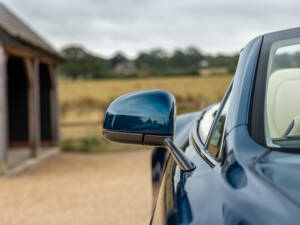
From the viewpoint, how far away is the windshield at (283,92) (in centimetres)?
166

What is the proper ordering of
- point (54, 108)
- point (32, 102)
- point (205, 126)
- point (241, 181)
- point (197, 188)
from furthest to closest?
point (54, 108), point (32, 102), point (205, 126), point (197, 188), point (241, 181)

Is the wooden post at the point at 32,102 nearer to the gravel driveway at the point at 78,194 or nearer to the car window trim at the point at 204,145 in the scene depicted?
the gravel driveway at the point at 78,194

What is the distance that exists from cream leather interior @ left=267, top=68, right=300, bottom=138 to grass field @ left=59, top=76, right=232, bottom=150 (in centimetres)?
1331

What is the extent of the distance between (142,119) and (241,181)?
0.54 metres

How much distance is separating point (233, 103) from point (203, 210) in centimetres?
48

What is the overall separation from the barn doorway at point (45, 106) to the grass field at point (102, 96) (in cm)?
133

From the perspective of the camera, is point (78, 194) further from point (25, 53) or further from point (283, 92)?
point (283, 92)

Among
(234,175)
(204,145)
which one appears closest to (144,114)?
(204,145)

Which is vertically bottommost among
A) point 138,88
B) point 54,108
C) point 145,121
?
point 138,88

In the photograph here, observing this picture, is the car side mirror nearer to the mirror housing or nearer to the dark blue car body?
the mirror housing

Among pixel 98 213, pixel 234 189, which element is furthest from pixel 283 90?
pixel 98 213

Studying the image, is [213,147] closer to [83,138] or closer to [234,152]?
[234,152]

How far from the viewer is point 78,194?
7320 mm

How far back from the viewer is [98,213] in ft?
18.9
